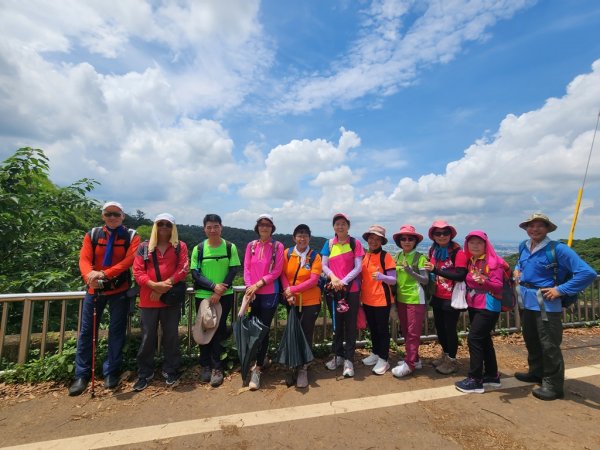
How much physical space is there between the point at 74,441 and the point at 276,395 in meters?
1.95

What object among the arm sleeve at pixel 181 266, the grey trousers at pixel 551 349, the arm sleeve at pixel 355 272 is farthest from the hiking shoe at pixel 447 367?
the arm sleeve at pixel 181 266

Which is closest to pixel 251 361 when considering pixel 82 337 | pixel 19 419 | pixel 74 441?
pixel 74 441

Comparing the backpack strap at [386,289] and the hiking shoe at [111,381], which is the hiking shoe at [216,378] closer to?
the hiking shoe at [111,381]

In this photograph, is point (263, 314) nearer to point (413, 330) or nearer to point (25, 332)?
point (413, 330)

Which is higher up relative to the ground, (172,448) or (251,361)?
(251,361)

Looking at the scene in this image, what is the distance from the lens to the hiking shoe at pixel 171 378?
12.2ft

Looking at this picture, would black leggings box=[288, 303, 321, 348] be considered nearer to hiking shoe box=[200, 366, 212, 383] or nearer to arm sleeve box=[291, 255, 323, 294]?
arm sleeve box=[291, 255, 323, 294]

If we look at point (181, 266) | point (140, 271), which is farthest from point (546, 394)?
point (140, 271)

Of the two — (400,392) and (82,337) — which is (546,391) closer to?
(400,392)

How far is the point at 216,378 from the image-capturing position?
3.77 meters

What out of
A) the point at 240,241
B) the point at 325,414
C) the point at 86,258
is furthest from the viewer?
the point at 240,241

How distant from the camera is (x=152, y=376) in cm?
382

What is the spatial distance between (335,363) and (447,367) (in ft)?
4.99

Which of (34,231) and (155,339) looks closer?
(155,339)
